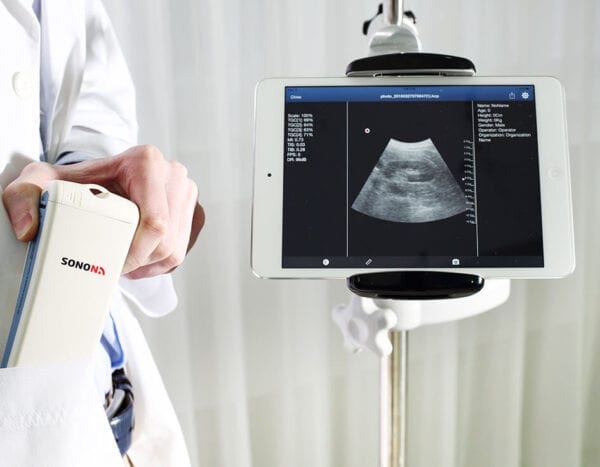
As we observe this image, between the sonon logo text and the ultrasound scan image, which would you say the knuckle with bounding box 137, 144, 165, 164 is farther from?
the ultrasound scan image

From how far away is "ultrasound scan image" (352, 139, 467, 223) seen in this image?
2.25 feet

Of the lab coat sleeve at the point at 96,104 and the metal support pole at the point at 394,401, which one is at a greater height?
the lab coat sleeve at the point at 96,104

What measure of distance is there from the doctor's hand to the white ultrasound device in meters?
0.02

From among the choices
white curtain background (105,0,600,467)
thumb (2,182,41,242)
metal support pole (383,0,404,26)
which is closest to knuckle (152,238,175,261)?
thumb (2,182,41,242)

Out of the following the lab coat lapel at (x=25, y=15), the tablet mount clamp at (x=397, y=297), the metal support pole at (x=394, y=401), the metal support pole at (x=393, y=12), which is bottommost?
the metal support pole at (x=394, y=401)

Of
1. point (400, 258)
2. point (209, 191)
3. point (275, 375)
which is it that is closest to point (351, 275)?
point (400, 258)

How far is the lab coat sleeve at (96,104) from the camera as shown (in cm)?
70

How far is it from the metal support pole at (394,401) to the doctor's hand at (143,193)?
373 millimetres

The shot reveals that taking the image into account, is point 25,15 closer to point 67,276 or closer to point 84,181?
point 84,181

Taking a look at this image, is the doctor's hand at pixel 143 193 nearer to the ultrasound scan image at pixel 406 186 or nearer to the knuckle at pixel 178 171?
the knuckle at pixel 178 171

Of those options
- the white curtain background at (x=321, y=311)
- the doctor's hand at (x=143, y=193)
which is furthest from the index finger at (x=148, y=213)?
the white curtain background at (x=321, y=311)

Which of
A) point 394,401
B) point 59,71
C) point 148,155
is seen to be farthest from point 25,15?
point 394,401

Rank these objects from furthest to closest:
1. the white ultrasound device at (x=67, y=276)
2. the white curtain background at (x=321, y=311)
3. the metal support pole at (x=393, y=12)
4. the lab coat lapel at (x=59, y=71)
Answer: the white curtain background at (x=321, y=311), the metal support pole at (x=393, y=12), the lab coat lapel at (x=59, y=71), the white ultrasound device at (x=67, y=276)

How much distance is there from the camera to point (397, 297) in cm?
69
